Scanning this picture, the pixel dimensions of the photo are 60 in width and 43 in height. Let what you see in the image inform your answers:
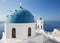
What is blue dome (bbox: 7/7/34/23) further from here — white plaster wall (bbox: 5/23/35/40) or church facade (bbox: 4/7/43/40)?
white plaster wall (bbox: 5/23/35/40)

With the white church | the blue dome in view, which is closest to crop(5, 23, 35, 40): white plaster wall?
the white church

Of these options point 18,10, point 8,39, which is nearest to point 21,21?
point 18,10

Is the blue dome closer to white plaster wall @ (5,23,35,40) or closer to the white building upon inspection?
the white building

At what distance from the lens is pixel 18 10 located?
4.56m

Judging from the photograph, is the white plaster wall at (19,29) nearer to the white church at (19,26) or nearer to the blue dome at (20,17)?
the white church at (19,26)

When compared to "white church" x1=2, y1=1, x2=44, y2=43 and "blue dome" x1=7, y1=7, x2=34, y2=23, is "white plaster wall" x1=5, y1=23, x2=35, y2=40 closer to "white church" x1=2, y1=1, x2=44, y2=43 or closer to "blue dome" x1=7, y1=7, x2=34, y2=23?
"white church" x1=2, y1=1, x2=44, y2=43

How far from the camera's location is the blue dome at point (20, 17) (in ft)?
14.3

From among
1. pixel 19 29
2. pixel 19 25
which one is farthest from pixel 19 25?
pixel 19 29

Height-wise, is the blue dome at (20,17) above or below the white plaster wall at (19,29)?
above

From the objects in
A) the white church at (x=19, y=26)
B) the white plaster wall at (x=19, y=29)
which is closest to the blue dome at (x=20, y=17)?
the white church at (x=19, y=26)

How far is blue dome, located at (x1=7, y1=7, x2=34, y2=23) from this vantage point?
4.35 m

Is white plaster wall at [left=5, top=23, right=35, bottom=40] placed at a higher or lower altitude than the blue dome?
lower

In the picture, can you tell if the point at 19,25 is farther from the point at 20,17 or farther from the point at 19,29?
the point at 20,17

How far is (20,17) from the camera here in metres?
4.34
